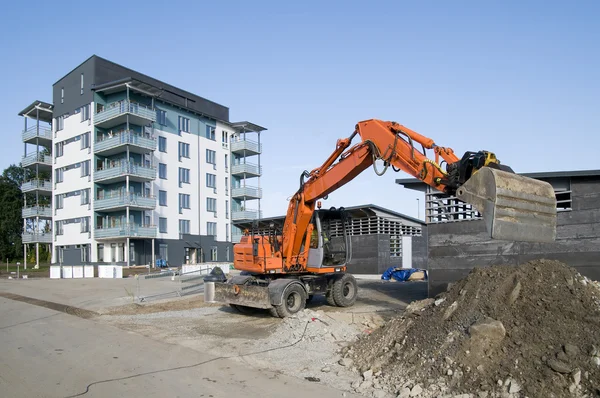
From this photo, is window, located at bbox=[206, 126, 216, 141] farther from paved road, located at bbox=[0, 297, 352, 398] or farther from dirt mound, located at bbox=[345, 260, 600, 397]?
dirt mound, located at bbox=[345, 260, 600, 397]

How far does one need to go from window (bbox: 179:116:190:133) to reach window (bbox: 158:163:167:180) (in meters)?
4.51

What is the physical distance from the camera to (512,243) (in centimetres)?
1448

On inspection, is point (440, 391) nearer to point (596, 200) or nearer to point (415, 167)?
point (415, 167)

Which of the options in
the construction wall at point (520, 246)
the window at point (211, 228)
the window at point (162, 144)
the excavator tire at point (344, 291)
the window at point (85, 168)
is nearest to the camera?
the construction wall at point (520, 246)

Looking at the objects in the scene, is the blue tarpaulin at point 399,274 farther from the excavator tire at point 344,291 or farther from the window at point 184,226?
the window at point 184,226

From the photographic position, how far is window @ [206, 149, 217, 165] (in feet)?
176

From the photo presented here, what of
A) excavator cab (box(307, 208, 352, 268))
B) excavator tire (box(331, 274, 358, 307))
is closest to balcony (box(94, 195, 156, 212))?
excavator tire (box(331, 274, 358, 307))

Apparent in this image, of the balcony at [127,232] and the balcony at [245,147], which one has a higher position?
the balcony at [245,147]

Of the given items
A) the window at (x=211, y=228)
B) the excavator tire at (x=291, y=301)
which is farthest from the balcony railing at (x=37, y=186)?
the excavator tire at (x=291, y=301)

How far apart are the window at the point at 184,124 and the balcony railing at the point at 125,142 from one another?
5.47 metres

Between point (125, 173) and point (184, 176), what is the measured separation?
8.18 metres

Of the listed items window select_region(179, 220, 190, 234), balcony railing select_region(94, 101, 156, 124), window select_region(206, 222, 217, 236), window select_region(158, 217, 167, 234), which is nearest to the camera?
balcony railing select_region(94, 101, 156, 124)

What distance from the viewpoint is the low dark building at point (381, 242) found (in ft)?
106

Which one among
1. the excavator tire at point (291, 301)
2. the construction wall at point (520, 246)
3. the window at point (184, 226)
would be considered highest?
the window at point (184, 226)
